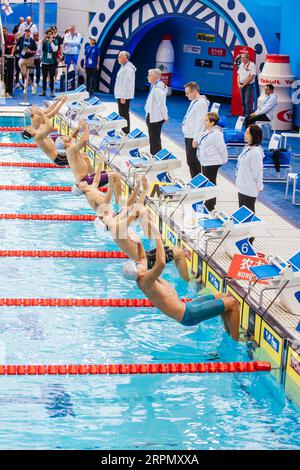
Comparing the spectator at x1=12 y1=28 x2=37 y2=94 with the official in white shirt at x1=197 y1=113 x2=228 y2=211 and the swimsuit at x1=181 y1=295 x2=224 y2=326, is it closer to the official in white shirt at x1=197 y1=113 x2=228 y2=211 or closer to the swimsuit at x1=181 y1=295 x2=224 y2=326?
the official in white shirt at x1=197 y1=113 x2=228 y2=211

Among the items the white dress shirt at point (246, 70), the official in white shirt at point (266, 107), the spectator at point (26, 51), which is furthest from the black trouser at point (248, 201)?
the spectator at point (26, 51)

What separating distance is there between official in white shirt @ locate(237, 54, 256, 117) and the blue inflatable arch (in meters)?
0.85

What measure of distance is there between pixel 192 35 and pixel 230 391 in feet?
49.6

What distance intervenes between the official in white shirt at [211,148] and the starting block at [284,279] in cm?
265

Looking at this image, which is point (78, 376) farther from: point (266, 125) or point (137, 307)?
point (266, 125)

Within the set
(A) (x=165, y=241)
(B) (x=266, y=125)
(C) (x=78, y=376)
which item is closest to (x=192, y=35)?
(B) (x=266, y=125)

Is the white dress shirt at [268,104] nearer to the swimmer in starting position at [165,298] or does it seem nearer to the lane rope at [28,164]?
the lane rope at [28,164]

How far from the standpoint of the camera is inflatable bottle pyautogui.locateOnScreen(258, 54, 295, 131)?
15695mm

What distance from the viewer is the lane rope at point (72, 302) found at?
8.10 metres

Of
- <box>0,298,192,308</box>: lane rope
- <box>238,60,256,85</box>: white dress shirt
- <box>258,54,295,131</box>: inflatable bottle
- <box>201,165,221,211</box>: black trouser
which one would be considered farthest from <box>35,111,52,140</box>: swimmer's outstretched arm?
<box>238,60,256,85</box>: white dress shirt

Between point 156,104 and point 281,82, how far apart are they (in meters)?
4.04

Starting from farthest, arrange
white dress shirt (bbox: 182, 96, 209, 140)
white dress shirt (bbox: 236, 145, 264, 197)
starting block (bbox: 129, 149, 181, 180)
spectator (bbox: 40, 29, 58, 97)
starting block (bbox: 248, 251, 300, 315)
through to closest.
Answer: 1. spectator (bbox: 40, 29, 58, 97)
2. starting block (bbox: 129, 149, 181, 180)
3. white dress shirt (bbox: 182, 96, 209, 140)
4. white dress shirt (bbox: 236, 145, 264, 197)
5. starting block (bbox: 248, 251, 300, 315)

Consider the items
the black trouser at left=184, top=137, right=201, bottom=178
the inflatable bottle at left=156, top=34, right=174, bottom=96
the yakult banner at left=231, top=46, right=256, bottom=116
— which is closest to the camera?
the black trouser at left=184, top=137, right=201, bottom=178

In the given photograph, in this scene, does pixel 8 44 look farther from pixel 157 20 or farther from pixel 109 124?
pixel 109 124
